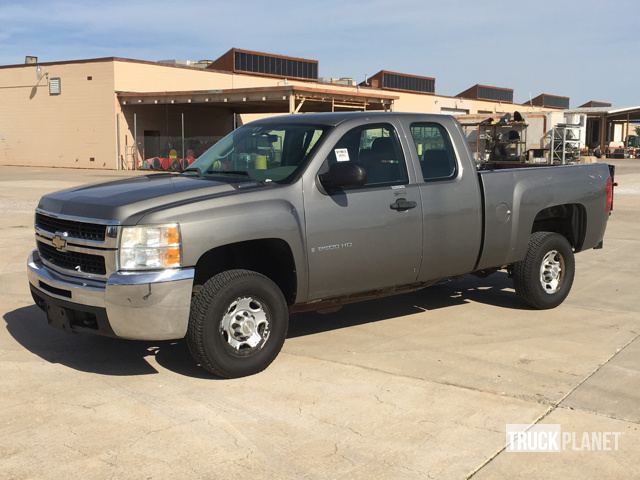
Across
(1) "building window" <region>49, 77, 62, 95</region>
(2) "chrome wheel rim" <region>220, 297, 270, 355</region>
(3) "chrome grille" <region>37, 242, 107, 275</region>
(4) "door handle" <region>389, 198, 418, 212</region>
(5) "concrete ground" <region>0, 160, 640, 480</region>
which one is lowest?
(5) "concrete ground" <region>0, 160, 640, 480</region>

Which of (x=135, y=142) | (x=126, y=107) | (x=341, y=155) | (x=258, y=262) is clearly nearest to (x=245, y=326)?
(x=258, y=262)

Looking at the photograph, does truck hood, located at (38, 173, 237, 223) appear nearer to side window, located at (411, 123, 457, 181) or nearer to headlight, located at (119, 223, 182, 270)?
headlight, located at (119, 223, 182, 270)

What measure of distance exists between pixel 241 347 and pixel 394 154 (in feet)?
6.90

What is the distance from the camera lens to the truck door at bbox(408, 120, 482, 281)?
5930 mm

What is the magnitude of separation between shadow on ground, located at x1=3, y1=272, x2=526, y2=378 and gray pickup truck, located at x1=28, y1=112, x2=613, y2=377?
0.54m

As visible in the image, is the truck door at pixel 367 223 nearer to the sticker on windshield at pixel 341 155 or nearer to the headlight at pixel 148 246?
the sticker on windshield at pixel 341 155

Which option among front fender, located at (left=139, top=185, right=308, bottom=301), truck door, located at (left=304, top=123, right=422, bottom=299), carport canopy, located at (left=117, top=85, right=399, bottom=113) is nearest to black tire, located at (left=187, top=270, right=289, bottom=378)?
front fender, located at (left=139, top=185, right=308, bottom=301)

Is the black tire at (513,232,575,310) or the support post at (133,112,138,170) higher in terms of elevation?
the support post at (133,112,138,170)

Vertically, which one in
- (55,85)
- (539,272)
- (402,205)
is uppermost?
(55,85)

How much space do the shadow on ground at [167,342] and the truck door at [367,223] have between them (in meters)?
1.02

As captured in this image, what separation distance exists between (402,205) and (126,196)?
2.17 meters

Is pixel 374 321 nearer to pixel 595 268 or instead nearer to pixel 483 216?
pixel 483 216

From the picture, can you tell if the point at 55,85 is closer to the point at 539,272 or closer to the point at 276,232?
the point at 539,272

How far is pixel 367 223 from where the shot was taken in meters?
5.50
